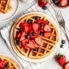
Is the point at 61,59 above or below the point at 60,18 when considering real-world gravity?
below

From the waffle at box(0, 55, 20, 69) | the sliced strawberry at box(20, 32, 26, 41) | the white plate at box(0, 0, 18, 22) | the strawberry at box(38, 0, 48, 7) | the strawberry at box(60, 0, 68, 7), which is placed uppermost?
the white plate at box(0, 0, 18, 22)

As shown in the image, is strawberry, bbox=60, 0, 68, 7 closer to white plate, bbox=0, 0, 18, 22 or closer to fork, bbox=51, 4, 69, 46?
fork, bbox=51, 4, 69, 46

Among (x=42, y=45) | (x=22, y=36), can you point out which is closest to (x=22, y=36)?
(x=22, y=36)

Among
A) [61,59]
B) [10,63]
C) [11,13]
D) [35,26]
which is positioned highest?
[11,13]

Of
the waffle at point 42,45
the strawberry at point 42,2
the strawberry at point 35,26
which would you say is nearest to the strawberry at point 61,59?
the waffle at point 42,45

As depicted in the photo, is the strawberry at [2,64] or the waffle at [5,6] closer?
the strawberry at [2,64]

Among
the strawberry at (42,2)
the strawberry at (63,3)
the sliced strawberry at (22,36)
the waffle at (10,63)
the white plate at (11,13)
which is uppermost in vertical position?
the white plate at (11,13)

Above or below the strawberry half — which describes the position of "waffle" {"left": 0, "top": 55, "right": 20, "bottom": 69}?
below

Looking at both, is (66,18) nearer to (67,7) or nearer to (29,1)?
(67,7)

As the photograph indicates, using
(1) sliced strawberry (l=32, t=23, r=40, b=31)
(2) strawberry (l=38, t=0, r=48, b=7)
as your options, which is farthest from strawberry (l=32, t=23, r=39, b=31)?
(2) strawberry (l=38, t=0, r=48, b=7)

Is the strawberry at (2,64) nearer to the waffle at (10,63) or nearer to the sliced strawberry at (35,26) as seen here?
the waffle at (10,63)

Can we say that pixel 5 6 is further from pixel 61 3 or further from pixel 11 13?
pixel 61 3
